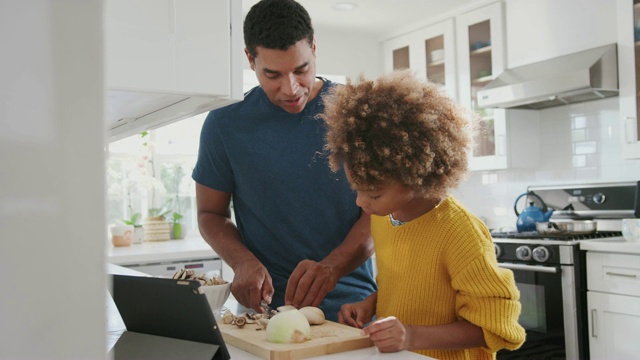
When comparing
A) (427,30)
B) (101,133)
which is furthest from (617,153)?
(101,133)

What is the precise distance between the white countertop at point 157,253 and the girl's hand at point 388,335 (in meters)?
2.30

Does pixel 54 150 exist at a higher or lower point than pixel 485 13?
lower

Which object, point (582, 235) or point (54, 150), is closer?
point (54, 150)

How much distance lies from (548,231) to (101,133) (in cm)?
321

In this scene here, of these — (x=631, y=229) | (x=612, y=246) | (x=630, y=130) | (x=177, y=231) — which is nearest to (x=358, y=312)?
(x=612, y=246)

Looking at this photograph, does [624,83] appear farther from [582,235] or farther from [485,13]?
[485,13]

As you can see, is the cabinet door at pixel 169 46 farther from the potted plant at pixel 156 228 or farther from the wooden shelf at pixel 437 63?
the wooden shelf at pixel 437 63

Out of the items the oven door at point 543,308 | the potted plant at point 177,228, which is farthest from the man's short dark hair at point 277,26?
the potted plant at point 177,228

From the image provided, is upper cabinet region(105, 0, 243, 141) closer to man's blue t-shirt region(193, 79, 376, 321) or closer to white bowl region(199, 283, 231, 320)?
white bowl region(199, 283, 231, 320)

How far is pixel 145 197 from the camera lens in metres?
4.25

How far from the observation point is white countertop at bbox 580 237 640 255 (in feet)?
9.18

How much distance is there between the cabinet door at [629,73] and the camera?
306cm

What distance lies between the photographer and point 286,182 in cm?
156

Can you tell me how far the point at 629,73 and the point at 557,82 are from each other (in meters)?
0.36
